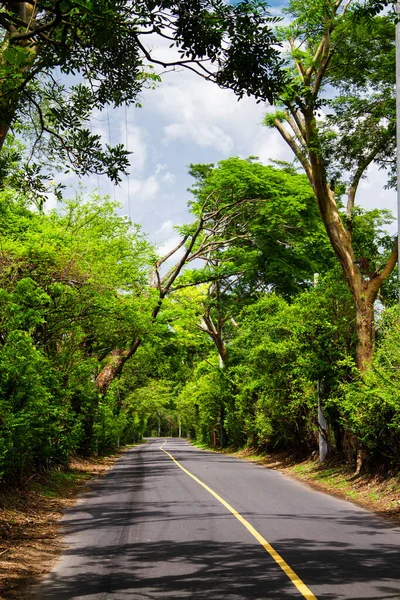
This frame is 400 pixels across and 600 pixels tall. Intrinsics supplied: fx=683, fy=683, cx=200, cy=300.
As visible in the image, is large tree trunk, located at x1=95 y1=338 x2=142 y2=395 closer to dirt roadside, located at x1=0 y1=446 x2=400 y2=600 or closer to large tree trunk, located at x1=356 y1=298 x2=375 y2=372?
dirt roadside, located at x1=0 y1=446 x2=400 y2=600

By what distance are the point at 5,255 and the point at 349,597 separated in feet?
37.8

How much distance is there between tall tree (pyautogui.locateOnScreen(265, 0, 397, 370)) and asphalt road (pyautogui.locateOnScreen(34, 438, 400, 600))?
655 centimetres

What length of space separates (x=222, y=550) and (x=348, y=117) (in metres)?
13.5

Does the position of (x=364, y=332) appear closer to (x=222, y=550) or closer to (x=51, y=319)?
(x=51, y=319)

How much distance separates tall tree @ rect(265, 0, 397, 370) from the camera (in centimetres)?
1819

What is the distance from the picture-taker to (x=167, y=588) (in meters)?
7.27

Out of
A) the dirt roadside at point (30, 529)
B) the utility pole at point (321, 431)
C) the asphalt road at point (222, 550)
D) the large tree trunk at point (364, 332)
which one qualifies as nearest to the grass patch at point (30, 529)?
the dirt roadside at point (30, 529)

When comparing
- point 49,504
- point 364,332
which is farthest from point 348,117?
point 49,504

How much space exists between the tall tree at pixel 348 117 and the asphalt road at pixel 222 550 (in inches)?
258

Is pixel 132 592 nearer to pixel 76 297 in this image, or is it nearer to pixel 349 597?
pixel 349 597

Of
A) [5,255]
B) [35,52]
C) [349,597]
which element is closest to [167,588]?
[349,597]

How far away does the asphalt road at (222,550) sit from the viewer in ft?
23.7

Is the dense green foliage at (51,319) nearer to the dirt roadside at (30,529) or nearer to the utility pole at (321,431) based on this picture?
the dirt roadside at (30,529)

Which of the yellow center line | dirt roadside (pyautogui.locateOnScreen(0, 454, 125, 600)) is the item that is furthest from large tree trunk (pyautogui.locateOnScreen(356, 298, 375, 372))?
dirt roadside (pyautogui.locateOnScreen(0, 454, 125, 600))
